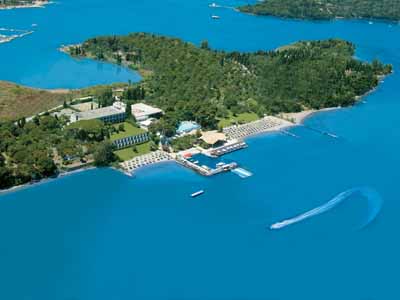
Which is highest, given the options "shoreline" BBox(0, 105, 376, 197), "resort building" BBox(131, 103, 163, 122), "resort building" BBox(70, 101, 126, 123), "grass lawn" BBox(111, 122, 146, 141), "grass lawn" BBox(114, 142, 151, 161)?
"resort building" BBox(70, 101, 126, 123)

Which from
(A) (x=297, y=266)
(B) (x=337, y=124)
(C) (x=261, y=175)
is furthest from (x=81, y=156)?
(B) (x=337, y=124)

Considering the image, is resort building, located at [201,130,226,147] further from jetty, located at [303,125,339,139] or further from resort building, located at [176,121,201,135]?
jetty, located at [303,125,339,139]

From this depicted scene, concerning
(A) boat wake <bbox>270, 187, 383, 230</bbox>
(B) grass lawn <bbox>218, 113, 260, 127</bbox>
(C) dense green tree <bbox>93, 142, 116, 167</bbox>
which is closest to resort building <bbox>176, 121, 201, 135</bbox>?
(B) grass lawn <bbox>218, 113, 260, 127</bbox>

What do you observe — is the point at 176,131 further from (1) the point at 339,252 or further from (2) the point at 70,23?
(2) the point at 70,23

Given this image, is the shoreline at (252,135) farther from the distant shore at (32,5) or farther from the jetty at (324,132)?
the distant shore at (32,5)

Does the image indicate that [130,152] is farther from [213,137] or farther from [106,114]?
[213,137]

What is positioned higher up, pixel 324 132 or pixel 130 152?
pixel 130 152

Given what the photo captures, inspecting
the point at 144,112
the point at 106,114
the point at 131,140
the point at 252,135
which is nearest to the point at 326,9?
the point at 252,135
